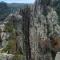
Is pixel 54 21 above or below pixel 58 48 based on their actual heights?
above

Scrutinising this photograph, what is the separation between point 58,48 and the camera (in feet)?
12.0

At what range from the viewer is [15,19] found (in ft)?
12.3

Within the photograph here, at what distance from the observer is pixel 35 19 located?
369 centimetres

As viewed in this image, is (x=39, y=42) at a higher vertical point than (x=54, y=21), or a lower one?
lower

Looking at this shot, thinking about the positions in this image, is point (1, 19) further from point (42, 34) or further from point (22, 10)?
point (42, 34)

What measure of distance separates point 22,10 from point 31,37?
32 cm

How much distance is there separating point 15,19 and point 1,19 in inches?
6.3

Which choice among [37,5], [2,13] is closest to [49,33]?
[37,5]

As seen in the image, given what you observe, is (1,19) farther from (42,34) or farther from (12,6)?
(42,34)

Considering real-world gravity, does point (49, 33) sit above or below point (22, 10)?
below

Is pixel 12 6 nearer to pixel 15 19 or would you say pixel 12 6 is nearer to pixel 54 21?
pixel 15 19

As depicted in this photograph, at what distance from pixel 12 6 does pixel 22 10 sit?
14 centimetres

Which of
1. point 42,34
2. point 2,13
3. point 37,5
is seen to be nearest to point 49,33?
point 42,34

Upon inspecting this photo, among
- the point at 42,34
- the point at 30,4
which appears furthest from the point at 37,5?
the point at 42,34
